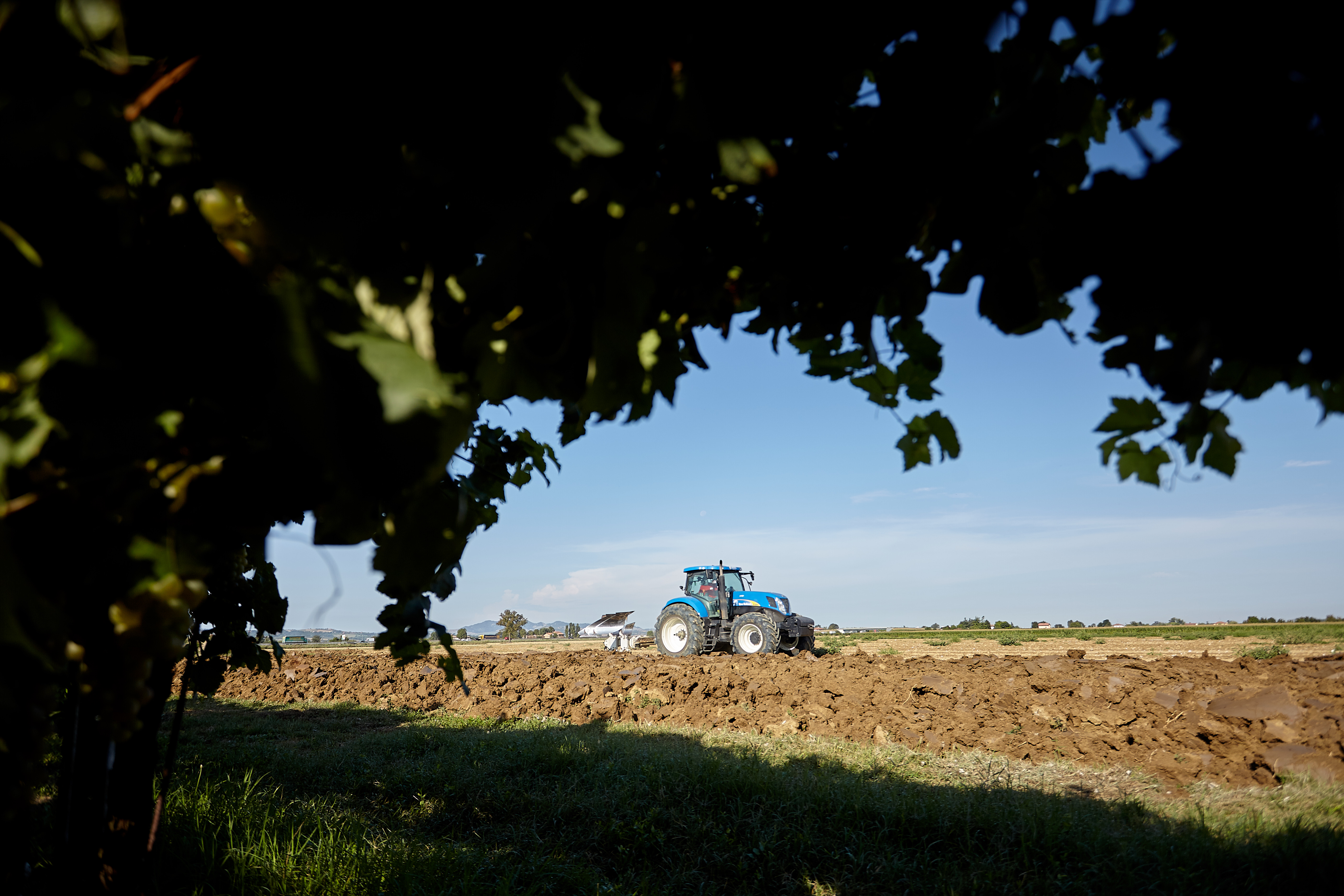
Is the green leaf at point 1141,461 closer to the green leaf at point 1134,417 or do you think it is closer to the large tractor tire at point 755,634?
the green leaf at point 1134,417

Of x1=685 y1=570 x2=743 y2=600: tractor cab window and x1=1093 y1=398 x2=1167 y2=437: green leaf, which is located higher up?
x1=1093 y1=398 x2=1167 y2=437: green leaf

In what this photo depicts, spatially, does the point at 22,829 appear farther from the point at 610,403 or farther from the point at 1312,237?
the point at 1312,237

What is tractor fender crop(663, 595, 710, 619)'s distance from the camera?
17.8 metres

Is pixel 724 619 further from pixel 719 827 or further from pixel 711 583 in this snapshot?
pixel 719 827

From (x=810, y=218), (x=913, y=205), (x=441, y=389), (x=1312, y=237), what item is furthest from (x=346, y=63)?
(x=1312, y=237)

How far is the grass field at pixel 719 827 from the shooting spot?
12.7 feet

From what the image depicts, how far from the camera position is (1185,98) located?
89 centimetres

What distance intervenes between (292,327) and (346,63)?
0.51m

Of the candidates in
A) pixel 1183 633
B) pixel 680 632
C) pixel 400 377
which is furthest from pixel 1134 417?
pixel 1183 633

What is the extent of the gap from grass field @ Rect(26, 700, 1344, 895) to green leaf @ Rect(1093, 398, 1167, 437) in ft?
12.2

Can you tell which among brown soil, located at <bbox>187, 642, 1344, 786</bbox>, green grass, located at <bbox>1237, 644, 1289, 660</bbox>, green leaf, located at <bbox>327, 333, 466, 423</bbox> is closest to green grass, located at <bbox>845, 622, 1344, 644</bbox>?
green grass, located at <bbox>1237, 644, 1289, 660</bbox>

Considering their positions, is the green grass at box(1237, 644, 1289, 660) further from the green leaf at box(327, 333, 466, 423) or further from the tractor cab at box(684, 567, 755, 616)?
the green leaf at box(327, 333, 466, 423)

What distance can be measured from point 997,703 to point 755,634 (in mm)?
8523

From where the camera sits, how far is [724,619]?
56.8 feet
